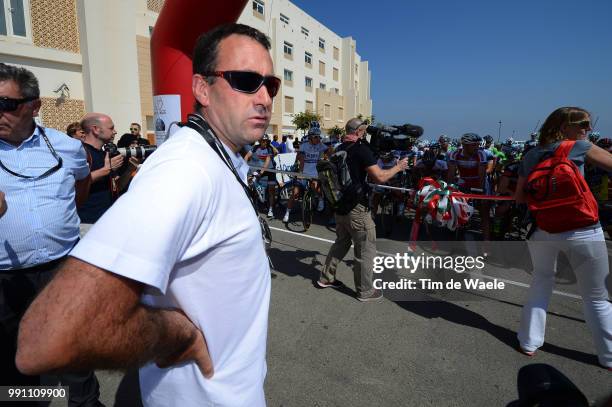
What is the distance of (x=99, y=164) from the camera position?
337cm

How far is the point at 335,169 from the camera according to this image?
13.5ft

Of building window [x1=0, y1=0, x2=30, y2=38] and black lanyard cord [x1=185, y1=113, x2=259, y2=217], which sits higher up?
building window [x1=0, y1=0, x2=30, y2=38]

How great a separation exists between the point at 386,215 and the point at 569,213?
4898 mm

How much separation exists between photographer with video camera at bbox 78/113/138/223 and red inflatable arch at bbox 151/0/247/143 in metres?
0.58

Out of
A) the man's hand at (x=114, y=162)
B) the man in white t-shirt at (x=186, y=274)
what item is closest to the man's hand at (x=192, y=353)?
the man in white t-shirt at (x=186, y=274)

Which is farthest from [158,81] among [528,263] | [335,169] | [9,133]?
[528,263]

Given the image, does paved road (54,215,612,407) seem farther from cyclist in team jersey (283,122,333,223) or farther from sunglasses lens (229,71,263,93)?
cyclist in team jersey (283,122,333,223)

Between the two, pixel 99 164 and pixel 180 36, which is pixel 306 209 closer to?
pixel 99 164

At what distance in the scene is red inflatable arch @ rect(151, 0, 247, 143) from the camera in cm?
287

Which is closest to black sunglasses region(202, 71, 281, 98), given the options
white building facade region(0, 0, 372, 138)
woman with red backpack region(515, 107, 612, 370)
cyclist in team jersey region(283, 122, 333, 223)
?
woman with red backpack region(515, 107, 612, 370)

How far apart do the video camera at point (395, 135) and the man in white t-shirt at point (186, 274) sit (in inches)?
118

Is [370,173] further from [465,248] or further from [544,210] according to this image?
[465,248]

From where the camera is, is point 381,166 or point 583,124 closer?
point 583,124

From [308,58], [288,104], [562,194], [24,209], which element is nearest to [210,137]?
[24,209]
